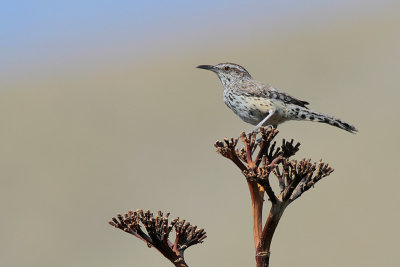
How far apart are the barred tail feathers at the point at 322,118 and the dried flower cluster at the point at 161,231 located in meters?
2.16

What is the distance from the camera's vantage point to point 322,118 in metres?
6.36

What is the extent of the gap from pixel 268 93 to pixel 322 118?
68 cm

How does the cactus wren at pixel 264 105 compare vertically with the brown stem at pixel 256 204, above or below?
above

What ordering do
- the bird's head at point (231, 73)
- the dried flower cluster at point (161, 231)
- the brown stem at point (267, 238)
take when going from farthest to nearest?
the bird's head at point (231, 73), the dried flower cluster at point (161, 231), the brown stem at point (267, 238)

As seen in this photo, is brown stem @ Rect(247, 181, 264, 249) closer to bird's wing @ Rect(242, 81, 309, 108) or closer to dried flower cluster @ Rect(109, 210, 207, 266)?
dried flower cluster @ Rect(109, 210, 207, 266)

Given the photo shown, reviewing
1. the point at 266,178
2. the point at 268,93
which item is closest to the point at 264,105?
the point at 268,93

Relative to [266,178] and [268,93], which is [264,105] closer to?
[268,93]

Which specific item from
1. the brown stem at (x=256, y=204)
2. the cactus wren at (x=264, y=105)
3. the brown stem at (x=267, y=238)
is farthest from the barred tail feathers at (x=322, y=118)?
the brown stem at (x=267, y=238)

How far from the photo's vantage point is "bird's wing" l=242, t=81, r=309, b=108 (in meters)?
6.78

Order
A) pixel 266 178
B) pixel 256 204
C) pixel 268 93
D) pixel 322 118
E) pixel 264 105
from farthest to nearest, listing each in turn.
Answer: pixel 268 93, pixel 264 105, pixel 322 118, pixel 256 204, pixel 266 178

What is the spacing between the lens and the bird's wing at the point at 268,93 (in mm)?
6777

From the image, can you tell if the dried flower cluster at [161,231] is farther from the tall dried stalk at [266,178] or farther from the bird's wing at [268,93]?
the bird's wing at [268,93]

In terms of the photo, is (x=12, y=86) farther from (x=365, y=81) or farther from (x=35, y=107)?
(x=365, y=81)

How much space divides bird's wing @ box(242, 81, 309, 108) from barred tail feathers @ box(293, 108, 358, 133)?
164 millimetres
